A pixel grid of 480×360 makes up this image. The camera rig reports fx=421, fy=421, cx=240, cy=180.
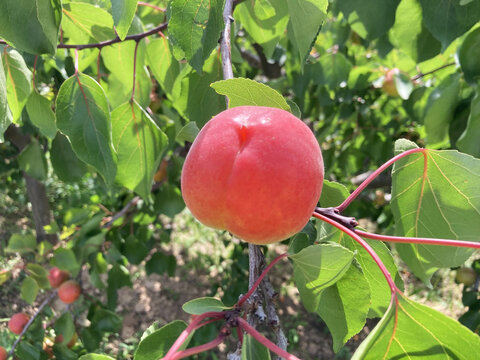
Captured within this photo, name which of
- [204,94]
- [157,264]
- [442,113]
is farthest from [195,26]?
[157,264]

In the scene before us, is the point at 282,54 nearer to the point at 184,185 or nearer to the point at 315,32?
the point at 315,32

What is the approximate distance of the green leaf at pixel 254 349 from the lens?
0.43m

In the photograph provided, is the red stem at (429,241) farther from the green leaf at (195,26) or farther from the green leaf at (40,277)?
the green leaf at (40,277)

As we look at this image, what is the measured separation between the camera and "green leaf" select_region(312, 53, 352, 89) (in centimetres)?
139

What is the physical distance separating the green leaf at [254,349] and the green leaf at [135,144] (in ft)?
1.44

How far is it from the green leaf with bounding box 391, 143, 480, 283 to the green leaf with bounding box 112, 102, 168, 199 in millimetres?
435

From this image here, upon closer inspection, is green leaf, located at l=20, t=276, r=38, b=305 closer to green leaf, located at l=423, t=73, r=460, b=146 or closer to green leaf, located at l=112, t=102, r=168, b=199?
green leaf, located at l=112, t=102, r=168, b=199

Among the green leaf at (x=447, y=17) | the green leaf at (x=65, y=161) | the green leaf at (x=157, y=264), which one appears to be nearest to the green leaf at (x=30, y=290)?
the green leaf at (x=65, y=161)

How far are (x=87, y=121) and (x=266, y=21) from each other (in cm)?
38

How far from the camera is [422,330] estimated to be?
0.45 meters

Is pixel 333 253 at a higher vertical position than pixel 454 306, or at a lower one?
higher

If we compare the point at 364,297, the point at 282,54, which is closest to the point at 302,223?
the point at 364,297

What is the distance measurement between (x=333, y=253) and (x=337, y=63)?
3.41ft

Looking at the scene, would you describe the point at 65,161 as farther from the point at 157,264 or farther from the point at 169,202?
the point at 157,264
